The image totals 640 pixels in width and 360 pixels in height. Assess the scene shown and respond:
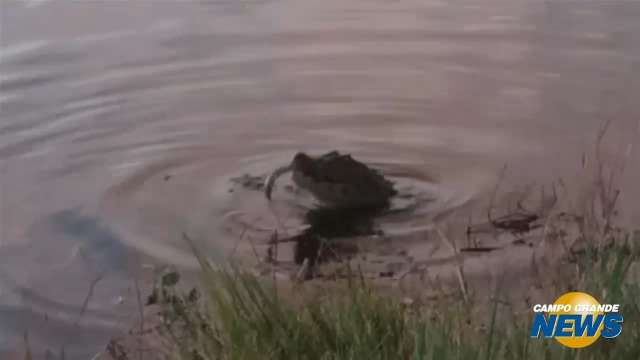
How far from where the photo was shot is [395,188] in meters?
1.84

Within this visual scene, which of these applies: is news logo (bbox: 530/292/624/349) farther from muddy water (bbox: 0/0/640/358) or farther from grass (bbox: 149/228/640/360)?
muddy water (bbox: 0/0/640/358)

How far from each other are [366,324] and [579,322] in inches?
10.8

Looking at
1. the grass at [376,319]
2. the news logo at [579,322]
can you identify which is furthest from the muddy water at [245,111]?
the news logo at [579,322]

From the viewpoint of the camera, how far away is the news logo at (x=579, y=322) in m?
1.34

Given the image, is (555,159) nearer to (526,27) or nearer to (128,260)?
(526,27)

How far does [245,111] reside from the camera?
6.57 ft

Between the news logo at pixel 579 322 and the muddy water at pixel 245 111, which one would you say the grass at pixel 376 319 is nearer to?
the news logo at pixel 579 322

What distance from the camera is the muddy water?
5.73 ft

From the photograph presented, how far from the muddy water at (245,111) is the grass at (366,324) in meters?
0.18

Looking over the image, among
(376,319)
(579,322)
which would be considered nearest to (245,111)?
(376,319)

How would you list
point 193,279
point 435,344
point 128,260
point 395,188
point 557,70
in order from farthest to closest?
point 557,70
point 395,188
point 128,260
point 193,279
point 435,344

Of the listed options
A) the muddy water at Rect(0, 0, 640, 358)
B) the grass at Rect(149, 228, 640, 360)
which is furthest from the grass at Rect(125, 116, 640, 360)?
the muddy water at Rect(0, 0, 640, 358)

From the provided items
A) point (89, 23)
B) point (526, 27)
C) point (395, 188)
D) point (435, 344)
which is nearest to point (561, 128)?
point (526, 27)

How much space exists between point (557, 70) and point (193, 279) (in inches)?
32.5
